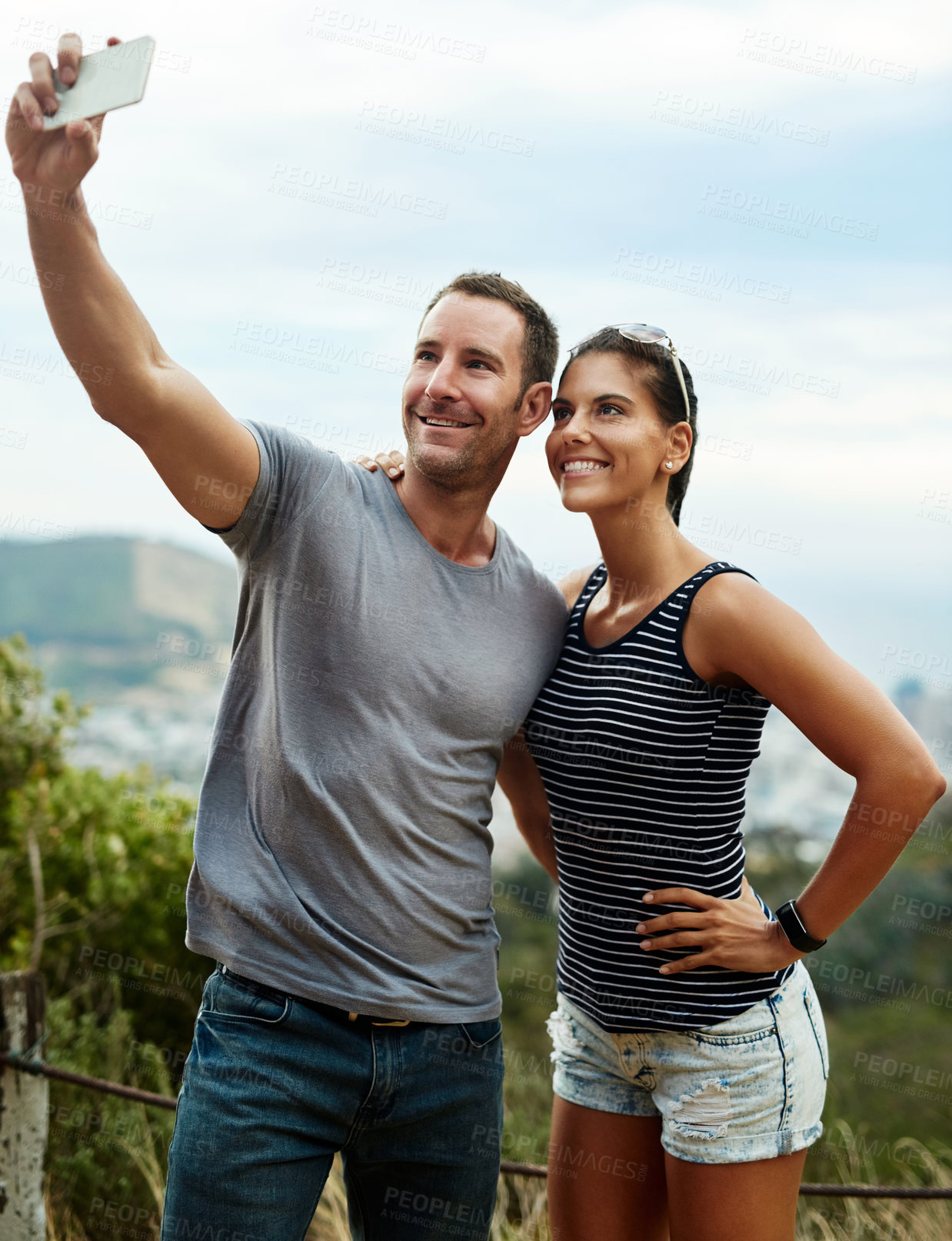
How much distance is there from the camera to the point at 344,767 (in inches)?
79.8

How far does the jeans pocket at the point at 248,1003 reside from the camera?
1.96 m

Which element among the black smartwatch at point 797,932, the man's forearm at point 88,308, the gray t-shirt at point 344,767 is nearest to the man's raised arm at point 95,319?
the man's forearm at point 88,308

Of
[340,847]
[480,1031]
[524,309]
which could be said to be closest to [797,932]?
[480,1031]

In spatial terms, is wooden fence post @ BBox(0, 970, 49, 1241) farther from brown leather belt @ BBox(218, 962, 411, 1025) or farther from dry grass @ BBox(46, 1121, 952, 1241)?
brown leather belt @ BBox(218, 962, 411, 1025)

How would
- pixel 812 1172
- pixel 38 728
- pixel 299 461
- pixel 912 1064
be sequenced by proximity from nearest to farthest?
pixel 299 461 → pixel 812 1172 → pixel 38 728 → pixel 912 1064

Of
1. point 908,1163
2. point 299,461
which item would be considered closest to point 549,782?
point 299,461

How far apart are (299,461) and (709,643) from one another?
2.85 feet

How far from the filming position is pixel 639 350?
235 cm

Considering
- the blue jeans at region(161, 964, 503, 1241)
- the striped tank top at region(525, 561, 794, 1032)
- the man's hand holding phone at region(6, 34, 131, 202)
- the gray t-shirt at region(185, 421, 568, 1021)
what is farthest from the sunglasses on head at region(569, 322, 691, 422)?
the blue jeans at region(161, 964, 503, 1241)

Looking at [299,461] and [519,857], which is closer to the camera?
[299,461]

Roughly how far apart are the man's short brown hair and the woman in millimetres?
202

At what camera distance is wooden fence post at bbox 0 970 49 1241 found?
292 cm

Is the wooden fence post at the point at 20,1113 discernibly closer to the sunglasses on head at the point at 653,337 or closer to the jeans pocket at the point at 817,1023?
the jeans pocket at the point at 817,1023

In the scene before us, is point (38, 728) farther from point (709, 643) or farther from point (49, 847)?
point (709, 643)
